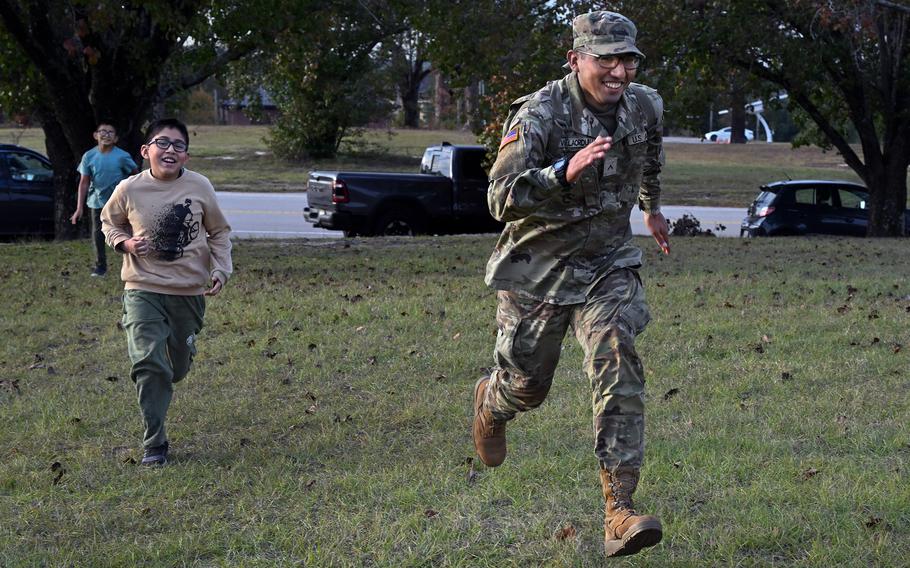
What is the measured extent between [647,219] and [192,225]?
2.50 meters

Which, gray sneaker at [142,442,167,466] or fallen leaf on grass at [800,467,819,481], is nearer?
fallen leaf on grass at [800,467,819,481]

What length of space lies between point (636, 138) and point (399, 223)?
16.3 metres

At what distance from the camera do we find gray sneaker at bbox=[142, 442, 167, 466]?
638 cm

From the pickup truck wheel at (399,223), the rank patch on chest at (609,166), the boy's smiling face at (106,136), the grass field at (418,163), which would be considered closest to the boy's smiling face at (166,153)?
the rank patch on chest at (609,166)

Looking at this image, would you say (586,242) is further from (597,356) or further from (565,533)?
(565,533)

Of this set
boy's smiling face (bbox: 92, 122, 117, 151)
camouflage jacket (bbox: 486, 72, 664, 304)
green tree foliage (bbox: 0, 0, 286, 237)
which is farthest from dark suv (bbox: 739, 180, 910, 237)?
camouflage jacket (bbox: 486, 72, 664, 304)

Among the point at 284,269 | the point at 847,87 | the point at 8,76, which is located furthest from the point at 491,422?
the point at 847,87

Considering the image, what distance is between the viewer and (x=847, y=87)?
72.5 feet

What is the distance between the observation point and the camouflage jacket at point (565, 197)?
4746 millimetres

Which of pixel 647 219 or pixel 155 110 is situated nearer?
pixel 647 219

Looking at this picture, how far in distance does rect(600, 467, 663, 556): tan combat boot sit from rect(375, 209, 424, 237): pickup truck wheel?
652 inches

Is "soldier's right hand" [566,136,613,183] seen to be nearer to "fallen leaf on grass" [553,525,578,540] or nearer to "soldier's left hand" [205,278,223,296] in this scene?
"fallen leaf on grass" [553,525,578,540]

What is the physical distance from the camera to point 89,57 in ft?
52.9

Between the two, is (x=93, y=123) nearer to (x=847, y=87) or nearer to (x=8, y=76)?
(x=8, y=76)
